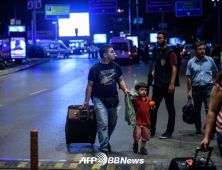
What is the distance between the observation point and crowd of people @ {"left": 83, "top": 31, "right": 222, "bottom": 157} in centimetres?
642

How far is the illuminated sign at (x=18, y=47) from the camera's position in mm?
36031

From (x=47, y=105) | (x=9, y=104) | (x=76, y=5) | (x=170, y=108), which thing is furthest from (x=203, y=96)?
(x=76, y=5)

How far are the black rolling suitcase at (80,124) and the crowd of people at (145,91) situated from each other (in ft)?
0.57

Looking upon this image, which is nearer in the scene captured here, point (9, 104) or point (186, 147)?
point (186, 147)

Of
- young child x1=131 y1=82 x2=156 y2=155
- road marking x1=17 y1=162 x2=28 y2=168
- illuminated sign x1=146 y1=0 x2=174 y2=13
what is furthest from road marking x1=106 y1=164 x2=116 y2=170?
illuminated sign x1=146 y1=0 x2=174 y2=13

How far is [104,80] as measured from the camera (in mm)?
6621

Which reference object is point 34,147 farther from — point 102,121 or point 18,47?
point 18,47

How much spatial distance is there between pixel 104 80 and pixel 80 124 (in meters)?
0.80

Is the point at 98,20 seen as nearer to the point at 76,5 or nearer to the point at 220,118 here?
the point at 76,5

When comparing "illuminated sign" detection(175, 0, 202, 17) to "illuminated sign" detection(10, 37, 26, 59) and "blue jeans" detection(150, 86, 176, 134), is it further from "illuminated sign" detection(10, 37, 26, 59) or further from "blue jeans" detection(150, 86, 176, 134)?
"blue jeans" detection(150, 86, 176, 134)

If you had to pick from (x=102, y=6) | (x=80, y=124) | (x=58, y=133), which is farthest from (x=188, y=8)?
(x=80, y=124)

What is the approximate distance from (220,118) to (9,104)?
34.3ft

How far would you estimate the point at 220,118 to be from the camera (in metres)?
3.70

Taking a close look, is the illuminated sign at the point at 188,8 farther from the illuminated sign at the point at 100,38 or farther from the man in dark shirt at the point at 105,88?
the man in dark shirt at the point at 105,88
